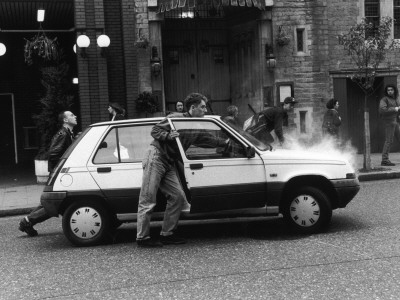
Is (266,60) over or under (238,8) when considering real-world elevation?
under

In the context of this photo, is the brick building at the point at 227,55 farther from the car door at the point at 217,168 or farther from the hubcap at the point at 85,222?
the car door at the point at 217,168

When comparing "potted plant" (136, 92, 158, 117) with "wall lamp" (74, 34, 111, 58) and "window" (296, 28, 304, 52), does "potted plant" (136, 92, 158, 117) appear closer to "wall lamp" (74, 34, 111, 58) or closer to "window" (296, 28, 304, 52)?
"wall lamp" (74, 34, 111, 58)

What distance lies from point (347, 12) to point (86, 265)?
42.1ft

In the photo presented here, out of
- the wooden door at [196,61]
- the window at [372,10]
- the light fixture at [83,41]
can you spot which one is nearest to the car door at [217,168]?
the light fixture at [83,41]

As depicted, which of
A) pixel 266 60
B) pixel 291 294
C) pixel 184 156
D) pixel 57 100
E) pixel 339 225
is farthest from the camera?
pixel 266 60

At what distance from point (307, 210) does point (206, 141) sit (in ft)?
4.99

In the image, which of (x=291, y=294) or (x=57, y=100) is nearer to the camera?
(x=291, y=294)

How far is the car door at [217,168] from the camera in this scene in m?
7.16

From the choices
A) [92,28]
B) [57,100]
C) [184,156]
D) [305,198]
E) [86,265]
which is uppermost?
[92,28]

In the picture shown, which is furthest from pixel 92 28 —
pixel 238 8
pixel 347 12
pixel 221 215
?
pixel 221 215

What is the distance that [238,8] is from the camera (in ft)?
53.0

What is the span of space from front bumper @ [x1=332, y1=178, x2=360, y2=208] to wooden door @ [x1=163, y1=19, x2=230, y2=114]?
969 cm

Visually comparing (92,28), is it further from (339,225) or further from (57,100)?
(339,225)

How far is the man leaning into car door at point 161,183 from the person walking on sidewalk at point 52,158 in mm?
1627
